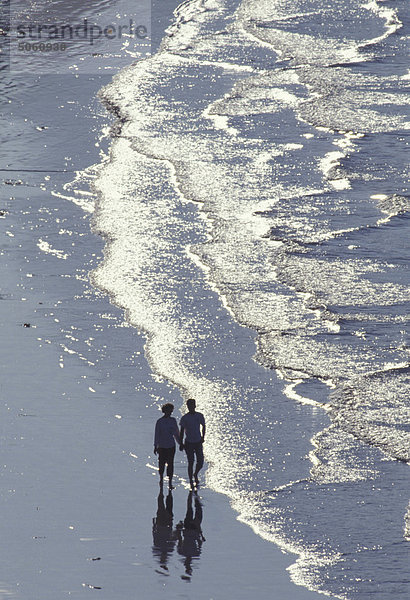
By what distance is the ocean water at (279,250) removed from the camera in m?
13.9

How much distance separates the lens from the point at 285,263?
20859mm

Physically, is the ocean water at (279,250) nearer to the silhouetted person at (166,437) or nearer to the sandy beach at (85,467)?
the sandy beach at (85,467)

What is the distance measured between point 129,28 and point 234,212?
17300mm

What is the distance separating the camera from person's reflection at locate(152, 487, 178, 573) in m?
12.4

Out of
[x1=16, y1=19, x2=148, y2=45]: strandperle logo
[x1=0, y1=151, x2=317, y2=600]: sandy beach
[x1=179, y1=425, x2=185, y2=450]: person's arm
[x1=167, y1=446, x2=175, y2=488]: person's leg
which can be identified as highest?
[x1=16, y1=19, x2=148, y2=45]: strandperle logo

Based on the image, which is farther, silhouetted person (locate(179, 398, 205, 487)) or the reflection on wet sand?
silhouetted person (locate(179, 398, 205, 487))

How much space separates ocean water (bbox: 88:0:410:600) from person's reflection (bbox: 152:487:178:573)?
2.60 feet

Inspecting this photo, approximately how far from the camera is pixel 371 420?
15539mm

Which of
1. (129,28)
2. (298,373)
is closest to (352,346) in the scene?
(298,373)

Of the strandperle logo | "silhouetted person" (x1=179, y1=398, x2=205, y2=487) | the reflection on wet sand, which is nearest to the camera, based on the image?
the reflection on wet sand

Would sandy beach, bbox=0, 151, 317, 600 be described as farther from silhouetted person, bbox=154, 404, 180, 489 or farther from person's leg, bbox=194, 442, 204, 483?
silhouetted person, bbox=154, 404, 180, 489

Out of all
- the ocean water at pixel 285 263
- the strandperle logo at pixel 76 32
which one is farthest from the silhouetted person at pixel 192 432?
the strandperle logo at pixel 76 32

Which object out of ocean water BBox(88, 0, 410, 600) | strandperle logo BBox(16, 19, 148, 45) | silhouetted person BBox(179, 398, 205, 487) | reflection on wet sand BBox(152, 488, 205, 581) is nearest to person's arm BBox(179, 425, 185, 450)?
silhouetted person BBox(179, 398, 205, 487)

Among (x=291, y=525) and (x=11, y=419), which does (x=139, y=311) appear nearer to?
(x=11, y=419)
